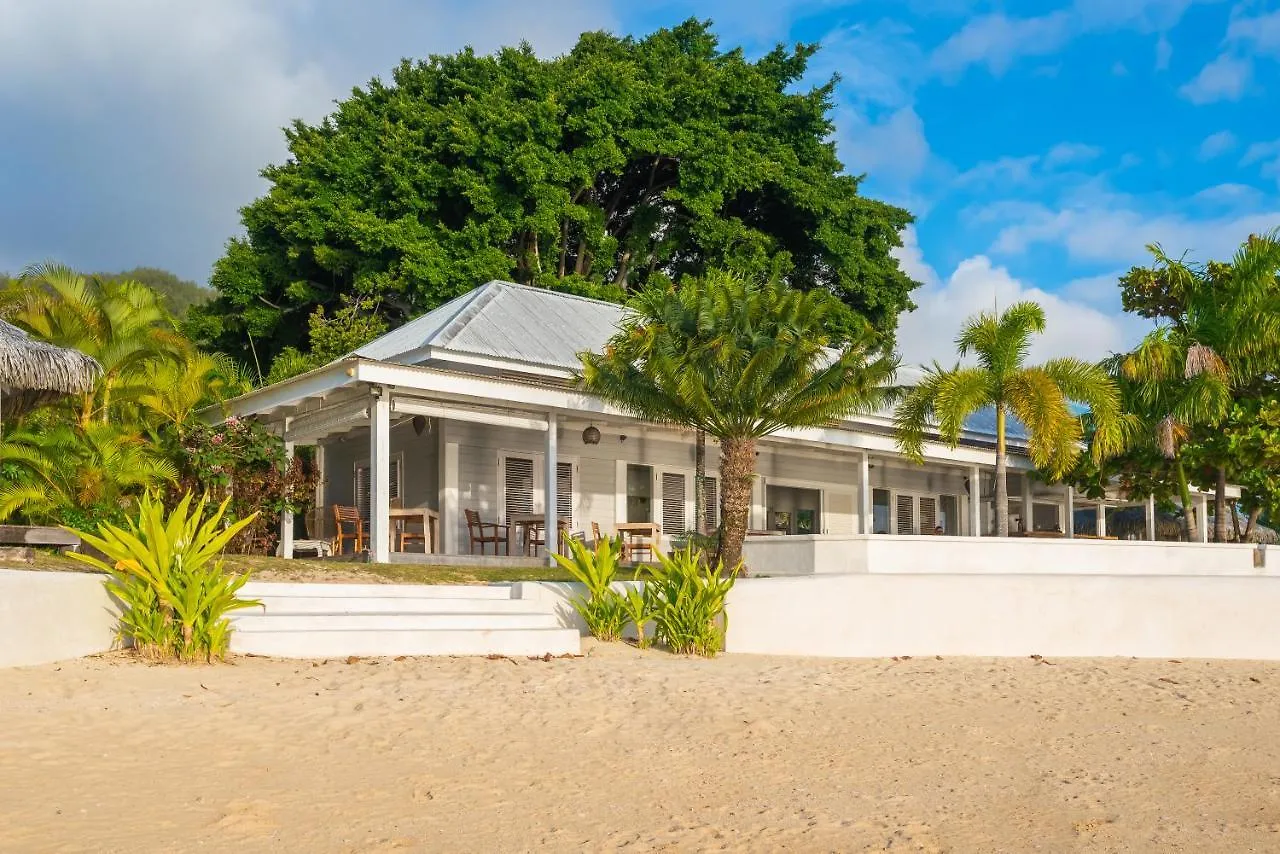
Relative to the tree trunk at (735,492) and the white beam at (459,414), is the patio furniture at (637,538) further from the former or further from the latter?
the tree trunk at (735,492)

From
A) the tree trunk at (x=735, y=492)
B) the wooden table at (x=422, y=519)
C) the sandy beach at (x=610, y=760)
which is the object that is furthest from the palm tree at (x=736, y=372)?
the sandy beach at (x=610, y=760)

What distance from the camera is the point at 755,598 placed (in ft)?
43.2

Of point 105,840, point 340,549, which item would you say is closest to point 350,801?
point 105,840

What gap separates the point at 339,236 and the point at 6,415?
1631cm

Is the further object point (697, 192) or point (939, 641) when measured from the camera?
point (697, 192)

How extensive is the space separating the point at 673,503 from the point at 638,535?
6.05 ft

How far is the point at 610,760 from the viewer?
798 cm

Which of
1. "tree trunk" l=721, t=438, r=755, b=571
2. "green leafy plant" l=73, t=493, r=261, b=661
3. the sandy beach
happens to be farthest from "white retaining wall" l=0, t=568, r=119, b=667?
"tree trunk" l=721, t=438, r=755, b=571

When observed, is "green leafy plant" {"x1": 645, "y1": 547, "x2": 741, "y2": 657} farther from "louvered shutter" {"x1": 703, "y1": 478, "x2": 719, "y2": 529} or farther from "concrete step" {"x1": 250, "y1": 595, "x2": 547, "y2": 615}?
Answer: "louvered shutter" {"x1": 703, "y1": 478, "x2": 719, "y2": 529}

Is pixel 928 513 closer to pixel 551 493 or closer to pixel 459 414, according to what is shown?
pixel 551 493

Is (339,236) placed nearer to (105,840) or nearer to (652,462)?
(652,462)

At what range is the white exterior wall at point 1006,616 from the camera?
43.4ft

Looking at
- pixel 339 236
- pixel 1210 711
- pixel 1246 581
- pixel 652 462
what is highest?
pixel 339 236

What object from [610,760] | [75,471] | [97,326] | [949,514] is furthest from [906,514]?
[610,760]
